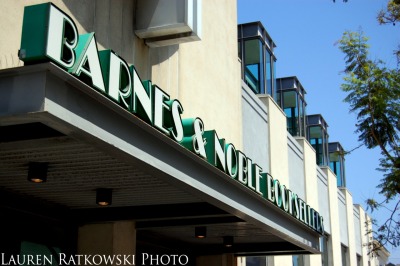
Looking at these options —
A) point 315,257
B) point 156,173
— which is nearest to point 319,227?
point 156,173

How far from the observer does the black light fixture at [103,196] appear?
32.1ft

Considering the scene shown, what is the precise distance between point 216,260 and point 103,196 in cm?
733

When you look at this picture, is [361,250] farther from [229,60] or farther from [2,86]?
[2,86]

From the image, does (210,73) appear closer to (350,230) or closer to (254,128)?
(254,128)

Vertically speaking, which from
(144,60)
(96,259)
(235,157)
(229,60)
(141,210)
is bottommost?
(96,259)

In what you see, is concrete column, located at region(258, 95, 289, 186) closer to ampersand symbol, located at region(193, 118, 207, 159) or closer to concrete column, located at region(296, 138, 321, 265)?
concrete column, located at region(296, 138, 321, 265)

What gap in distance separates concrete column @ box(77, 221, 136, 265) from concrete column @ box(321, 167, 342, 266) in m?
20.0

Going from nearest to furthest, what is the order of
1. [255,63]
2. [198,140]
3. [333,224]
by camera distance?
[198,140]
[255,63]
[333,224]

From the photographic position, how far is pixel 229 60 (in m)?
17.7

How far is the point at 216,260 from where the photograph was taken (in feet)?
54.0

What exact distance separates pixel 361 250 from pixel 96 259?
109ft

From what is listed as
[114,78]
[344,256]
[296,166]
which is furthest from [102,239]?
[344,256]

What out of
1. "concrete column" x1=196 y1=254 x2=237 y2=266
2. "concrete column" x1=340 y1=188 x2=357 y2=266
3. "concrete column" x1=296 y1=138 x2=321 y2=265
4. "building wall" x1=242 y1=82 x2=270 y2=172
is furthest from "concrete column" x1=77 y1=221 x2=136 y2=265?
"concrete column" x1=340 y1=188 x2=357 y2=266

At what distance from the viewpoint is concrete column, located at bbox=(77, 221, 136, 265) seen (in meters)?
11.6
